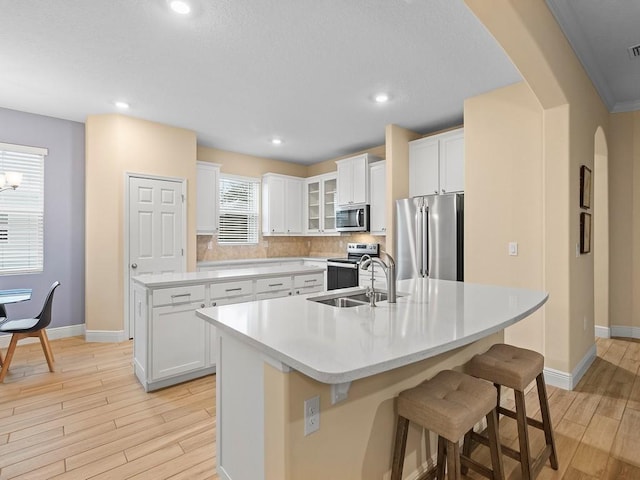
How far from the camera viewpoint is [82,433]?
222 cm

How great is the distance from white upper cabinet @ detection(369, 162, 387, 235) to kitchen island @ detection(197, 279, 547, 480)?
3235mm

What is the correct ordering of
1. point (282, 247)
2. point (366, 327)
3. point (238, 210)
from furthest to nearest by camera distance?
1. point (282, 247)
2. point (238, 210)
3. point (366, 327)

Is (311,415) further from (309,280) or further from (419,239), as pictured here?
(419,239)

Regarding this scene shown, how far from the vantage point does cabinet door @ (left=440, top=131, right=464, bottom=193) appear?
13.3 ft

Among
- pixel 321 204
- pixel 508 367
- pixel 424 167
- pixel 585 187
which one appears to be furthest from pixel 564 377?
pixel 321 204

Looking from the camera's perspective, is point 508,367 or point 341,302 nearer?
point 508,367

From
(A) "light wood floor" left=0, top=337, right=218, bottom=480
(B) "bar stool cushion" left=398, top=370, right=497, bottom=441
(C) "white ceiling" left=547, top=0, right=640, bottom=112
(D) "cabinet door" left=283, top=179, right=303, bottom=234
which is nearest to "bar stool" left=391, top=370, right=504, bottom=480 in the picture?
(B) "bar stool cushion" left=398, top=370, right=497, bottom=441

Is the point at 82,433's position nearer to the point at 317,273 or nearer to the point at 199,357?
the point at 199,357

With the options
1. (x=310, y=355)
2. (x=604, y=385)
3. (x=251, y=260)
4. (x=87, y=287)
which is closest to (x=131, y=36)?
(x=310, y=355)

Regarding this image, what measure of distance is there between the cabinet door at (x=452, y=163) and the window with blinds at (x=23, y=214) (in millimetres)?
5001

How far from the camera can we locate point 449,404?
4.43 feet

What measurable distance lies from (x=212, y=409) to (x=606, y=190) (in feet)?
16.7

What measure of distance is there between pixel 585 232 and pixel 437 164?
177 cm

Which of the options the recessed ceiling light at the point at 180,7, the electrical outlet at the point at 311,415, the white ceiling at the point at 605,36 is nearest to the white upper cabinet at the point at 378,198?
the white ceiling at the point at 605,36
